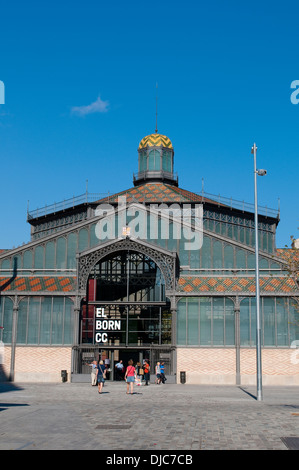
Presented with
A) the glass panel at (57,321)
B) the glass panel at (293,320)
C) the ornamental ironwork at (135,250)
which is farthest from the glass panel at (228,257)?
the glass panel at (57,321)

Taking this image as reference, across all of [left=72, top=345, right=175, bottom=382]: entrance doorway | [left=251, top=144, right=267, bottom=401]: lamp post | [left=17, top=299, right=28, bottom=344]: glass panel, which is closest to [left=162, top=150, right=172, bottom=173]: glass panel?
[left=72, top=345, right=175, bottom=382]: entrance doorway

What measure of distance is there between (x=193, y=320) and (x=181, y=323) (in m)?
0.90

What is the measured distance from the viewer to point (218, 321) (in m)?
41.4

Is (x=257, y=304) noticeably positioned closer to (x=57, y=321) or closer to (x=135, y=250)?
(x=135, y=250)

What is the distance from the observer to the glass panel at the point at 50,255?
149 feet

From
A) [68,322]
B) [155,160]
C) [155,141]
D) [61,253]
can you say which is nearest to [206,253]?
[61,253]

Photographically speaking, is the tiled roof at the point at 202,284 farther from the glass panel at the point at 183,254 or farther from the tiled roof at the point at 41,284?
the glass panel at the point at 183,254

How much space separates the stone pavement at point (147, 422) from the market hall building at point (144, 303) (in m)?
11.6

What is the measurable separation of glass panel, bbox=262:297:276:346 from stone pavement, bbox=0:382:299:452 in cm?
1182

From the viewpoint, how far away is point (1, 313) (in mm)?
43062

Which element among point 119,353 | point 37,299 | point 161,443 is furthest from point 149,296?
point 161,443

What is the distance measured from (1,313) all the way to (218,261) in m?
17.0

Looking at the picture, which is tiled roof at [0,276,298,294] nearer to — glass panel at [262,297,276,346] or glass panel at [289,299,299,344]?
glass panel at [262,297,276,346]
